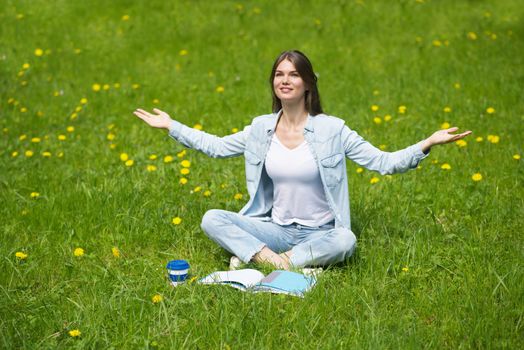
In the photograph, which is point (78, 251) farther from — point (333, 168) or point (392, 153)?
point (392, 153)

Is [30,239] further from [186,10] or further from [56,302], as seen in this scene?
[186,10]

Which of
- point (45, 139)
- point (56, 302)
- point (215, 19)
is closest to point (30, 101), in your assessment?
point (45, 139)

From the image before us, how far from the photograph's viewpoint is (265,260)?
3.64 metres

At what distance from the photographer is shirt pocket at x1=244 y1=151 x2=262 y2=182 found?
3852 mm

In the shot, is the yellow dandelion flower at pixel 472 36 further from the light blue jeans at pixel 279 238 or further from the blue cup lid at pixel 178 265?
the blue cup lid at pixel 178 265

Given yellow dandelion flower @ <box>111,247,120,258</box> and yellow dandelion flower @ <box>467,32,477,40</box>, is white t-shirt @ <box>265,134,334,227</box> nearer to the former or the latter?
yellow dandelion flower @ <box>111,247,120,258</box>

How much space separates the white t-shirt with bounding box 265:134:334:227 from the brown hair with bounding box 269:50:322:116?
209 millimetres

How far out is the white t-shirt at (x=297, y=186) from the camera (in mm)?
3736

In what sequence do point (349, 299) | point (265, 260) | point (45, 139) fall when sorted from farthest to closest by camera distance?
point (45, 139) < point (265, 260) < point (349, 299)

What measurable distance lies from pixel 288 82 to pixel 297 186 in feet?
1.88

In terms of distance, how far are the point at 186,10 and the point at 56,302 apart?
616 centimetres

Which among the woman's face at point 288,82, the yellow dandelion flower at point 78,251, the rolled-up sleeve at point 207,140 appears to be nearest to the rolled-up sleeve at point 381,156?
the woman's face at point 288,82

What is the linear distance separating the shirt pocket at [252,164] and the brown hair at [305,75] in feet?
0.97

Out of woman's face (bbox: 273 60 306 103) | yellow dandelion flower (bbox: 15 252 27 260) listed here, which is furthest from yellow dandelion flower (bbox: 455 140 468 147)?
yellow dandelion flower (bbox: 15 252 27 260)
